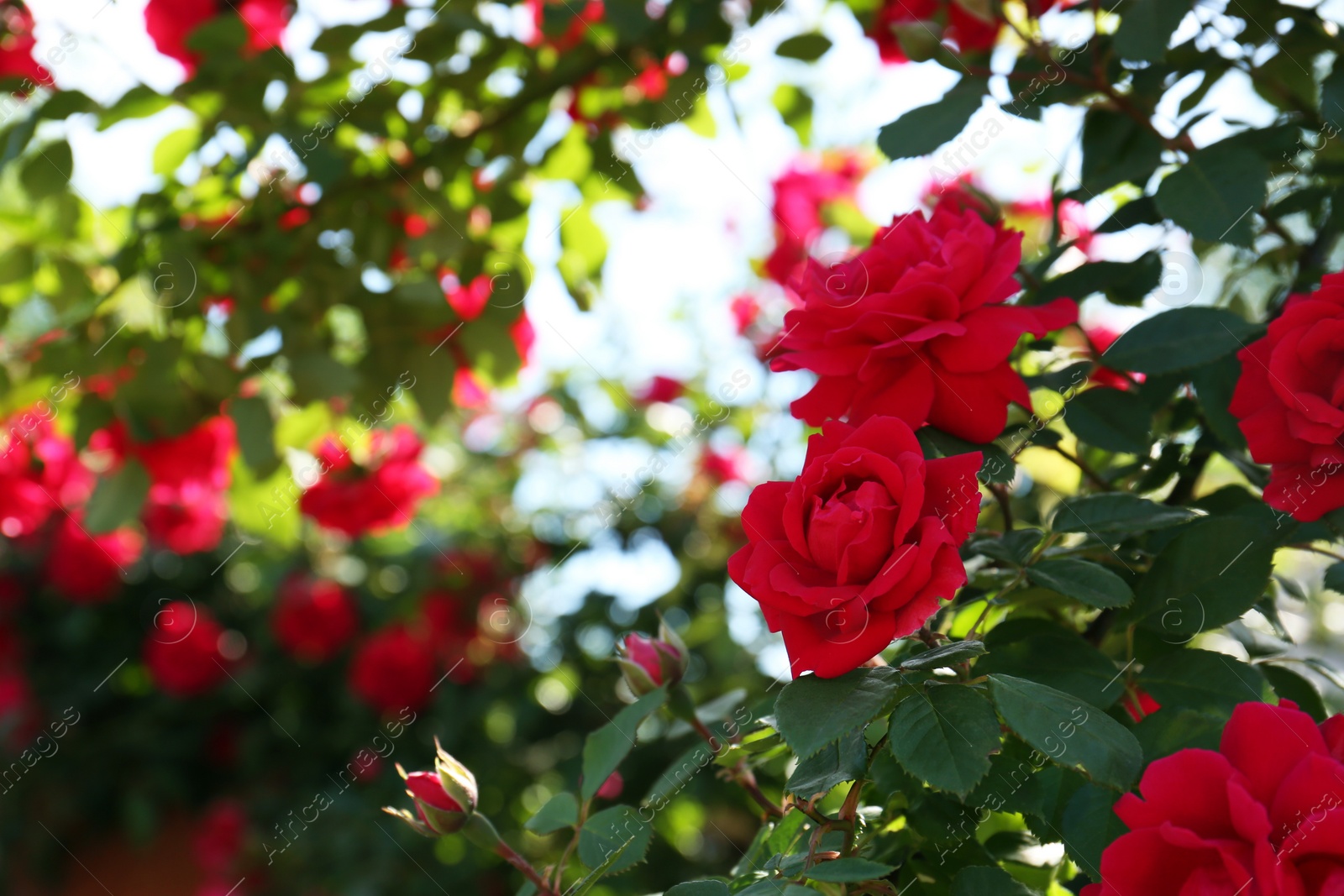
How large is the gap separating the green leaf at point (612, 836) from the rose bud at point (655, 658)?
0.27ft

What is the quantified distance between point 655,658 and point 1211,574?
32cm

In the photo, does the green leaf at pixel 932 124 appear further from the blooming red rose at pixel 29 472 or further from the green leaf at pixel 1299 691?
the blooming red rose at pixel 29 472

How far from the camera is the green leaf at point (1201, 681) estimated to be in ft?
1.53

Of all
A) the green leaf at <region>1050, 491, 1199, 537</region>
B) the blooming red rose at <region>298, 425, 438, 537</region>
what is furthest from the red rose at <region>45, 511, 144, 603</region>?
the green leaf at <region>1050, 491, 1199, 537</region>

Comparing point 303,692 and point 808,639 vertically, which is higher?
point 808,639

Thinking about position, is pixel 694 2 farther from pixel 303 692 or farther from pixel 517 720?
pixel 303 692

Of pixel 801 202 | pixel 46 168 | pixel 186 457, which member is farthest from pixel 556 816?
pixel 801 202

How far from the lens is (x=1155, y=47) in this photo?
1.98ft

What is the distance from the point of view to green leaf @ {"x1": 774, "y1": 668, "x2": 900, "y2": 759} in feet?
1.23

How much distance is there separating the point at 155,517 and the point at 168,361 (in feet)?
3.84

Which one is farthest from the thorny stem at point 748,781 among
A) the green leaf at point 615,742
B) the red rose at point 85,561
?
the red rose at point 85,561

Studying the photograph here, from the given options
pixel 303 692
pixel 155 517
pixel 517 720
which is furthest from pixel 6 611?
pixel 517 720

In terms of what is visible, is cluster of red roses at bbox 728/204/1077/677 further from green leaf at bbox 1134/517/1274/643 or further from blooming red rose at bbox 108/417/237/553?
blooming red rose at bbox 108/417/237/553

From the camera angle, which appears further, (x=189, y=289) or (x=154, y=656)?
(x=154, y=656)
